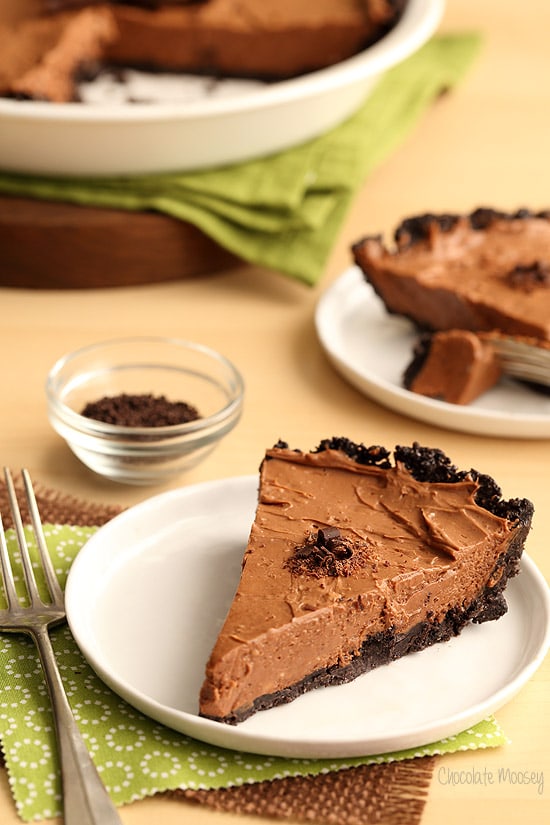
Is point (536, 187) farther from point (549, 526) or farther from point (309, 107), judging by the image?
point (549, 526)

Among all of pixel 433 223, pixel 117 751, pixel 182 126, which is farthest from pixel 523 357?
pixel 117 751

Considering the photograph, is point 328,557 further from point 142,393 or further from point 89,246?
point 89,246

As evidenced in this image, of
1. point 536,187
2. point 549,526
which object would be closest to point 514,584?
point 549,526

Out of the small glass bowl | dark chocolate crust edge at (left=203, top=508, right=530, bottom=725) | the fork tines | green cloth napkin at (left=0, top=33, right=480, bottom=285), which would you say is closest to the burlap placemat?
dark chocolate crust edge at (left=203, top=508, right=530, bottom=725)

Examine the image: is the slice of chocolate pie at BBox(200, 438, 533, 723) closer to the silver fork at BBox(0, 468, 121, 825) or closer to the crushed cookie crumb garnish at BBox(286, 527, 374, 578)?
the crushed cookie crumb garnish at BBox(286, 527, 374, 578)

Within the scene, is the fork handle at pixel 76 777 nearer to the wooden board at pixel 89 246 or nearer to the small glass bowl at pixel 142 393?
the small glass bowl at pixel 142 393

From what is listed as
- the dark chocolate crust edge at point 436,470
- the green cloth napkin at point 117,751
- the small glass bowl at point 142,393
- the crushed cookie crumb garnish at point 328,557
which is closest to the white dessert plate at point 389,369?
the small glass bowl at point 142,393
